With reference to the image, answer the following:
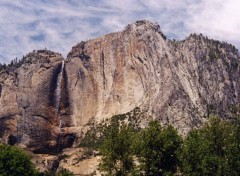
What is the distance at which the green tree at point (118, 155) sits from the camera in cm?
8388

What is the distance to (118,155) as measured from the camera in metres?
84.9

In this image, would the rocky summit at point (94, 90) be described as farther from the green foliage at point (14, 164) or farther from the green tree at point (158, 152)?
the green tree at point (158, 152)

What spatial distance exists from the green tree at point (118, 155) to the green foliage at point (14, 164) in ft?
73.9

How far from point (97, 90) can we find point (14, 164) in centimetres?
Answer: 9275

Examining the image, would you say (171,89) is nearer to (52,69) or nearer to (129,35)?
(129,35)

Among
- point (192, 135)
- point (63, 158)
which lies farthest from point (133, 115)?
point (192, 135)

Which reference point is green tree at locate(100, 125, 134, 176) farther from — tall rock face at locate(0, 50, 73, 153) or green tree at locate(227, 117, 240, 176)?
tall rock face at locate(0, 50, 73, 153)

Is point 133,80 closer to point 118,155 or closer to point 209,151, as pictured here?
point 209,151

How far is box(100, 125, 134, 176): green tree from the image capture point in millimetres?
83875

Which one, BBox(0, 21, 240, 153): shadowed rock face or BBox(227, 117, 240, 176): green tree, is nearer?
BBox(227, 117, 240, 176): green tree

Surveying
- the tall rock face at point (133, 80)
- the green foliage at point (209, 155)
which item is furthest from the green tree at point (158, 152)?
the tall rock face at point (133, 80)

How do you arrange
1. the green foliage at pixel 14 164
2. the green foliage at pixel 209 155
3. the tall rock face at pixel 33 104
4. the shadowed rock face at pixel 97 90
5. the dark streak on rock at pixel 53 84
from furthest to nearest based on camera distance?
the dark streak on rock at pixel 53 84, the tall rock face at pixel 33 104, the shadowed rock face at pixel 97 90, the green foliage at pixel 14 164, the green foliage at pixel 209 155

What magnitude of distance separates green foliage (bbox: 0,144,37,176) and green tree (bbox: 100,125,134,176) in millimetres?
22525

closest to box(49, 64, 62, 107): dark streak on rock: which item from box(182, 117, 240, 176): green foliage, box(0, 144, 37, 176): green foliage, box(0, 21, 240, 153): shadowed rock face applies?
box(0, 21, 240, 153): shadowed rock face
